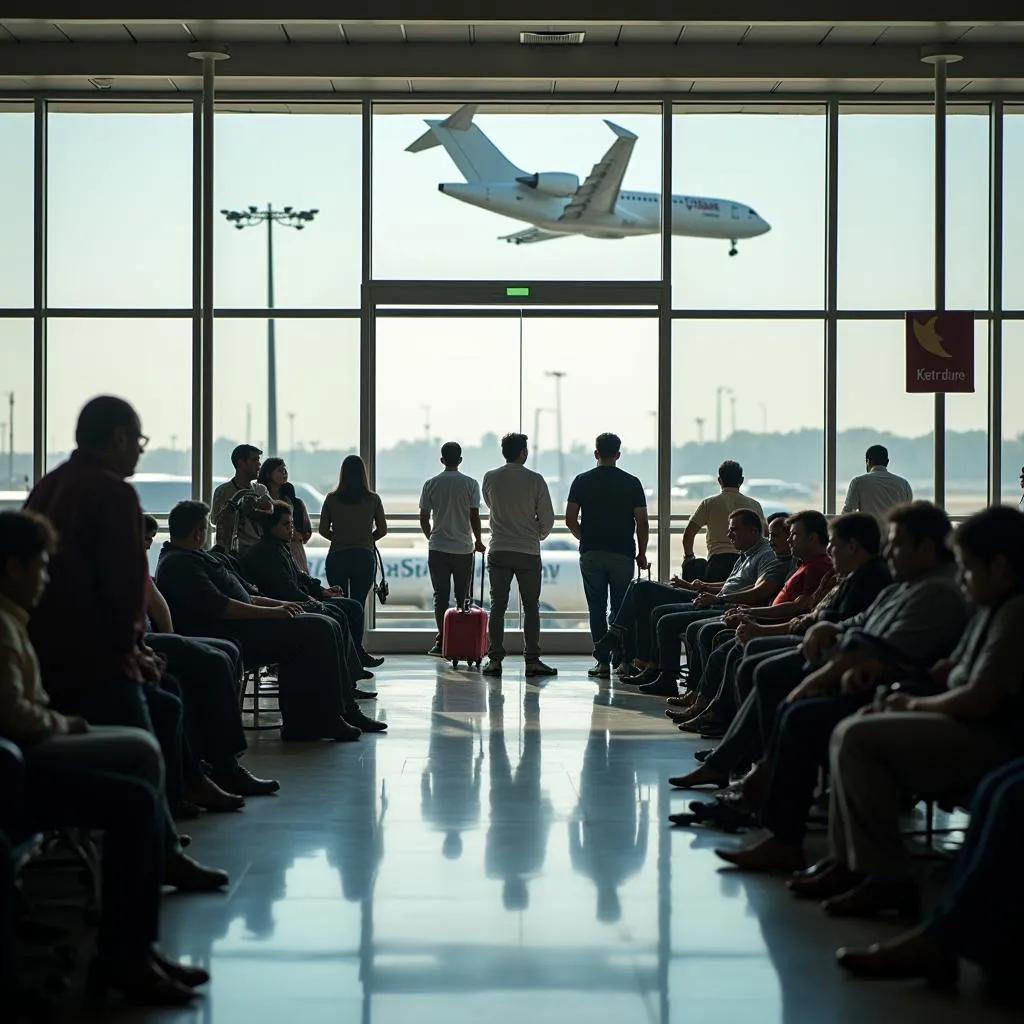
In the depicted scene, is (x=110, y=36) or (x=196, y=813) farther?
(x=110, y=36)

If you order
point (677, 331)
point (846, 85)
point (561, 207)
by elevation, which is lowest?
point (677, 331)

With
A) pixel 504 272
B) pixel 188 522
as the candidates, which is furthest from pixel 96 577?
pixel 504 272

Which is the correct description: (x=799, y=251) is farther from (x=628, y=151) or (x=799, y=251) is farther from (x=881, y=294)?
(x=628, y=151)

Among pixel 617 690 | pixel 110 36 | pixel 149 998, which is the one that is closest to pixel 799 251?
pixel 617 690

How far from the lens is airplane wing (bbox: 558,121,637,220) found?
1184 centimetres

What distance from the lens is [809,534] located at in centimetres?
680

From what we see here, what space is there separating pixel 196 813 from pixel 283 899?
1.30 metres

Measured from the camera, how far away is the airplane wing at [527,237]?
12000 millimetres

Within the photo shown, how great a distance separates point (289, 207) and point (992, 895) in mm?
9634

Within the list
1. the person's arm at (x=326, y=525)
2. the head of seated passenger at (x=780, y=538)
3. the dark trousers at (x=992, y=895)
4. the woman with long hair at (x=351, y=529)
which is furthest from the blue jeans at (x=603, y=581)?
the dark trousers at (x=992, y=895)

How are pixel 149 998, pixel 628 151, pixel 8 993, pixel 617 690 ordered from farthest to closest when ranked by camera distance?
pixel 628 151 → pixel 617 690 → pixel 149 998 → pixel 8 993

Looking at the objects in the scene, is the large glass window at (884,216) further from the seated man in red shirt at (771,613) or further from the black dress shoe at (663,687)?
the seated man in red shirt at (771,613)

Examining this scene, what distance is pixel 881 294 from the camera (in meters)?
11.9

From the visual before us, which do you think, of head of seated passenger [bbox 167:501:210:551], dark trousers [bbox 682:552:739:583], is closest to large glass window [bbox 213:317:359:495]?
dark trousers [bbox 682:552:739:583]
